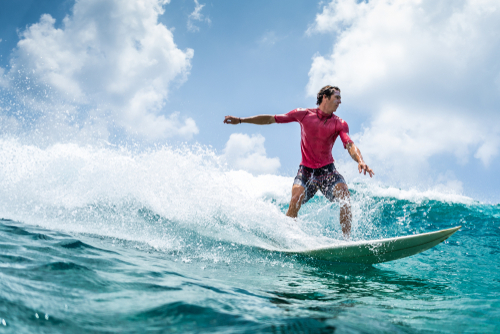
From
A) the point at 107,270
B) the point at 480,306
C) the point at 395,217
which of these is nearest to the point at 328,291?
the point at 480,306

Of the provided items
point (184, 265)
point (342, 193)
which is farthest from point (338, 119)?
point (184, 265)

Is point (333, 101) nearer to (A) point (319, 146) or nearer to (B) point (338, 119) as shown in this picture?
(B) point (338, 119)

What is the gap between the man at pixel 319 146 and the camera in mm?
5211

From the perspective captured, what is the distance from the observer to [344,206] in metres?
5.03

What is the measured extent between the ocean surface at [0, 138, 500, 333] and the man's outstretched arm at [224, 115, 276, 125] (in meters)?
1.28

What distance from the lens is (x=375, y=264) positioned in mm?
4496

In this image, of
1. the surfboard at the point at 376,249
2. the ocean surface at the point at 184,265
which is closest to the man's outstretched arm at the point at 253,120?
the ocean surface at the point at 184,265

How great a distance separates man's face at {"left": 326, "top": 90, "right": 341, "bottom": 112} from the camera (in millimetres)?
5214

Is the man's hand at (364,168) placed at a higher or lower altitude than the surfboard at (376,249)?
higher

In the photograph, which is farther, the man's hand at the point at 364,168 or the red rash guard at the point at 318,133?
the red rash guard at the point at 318,133

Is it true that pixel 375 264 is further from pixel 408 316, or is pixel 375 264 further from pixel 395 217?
pixel 395 217

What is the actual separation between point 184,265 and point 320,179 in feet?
9.92

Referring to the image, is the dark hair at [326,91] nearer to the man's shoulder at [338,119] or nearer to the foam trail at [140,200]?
the man's shoulder at [338,119]

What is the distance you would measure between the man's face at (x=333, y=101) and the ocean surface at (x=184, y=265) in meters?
2.05
